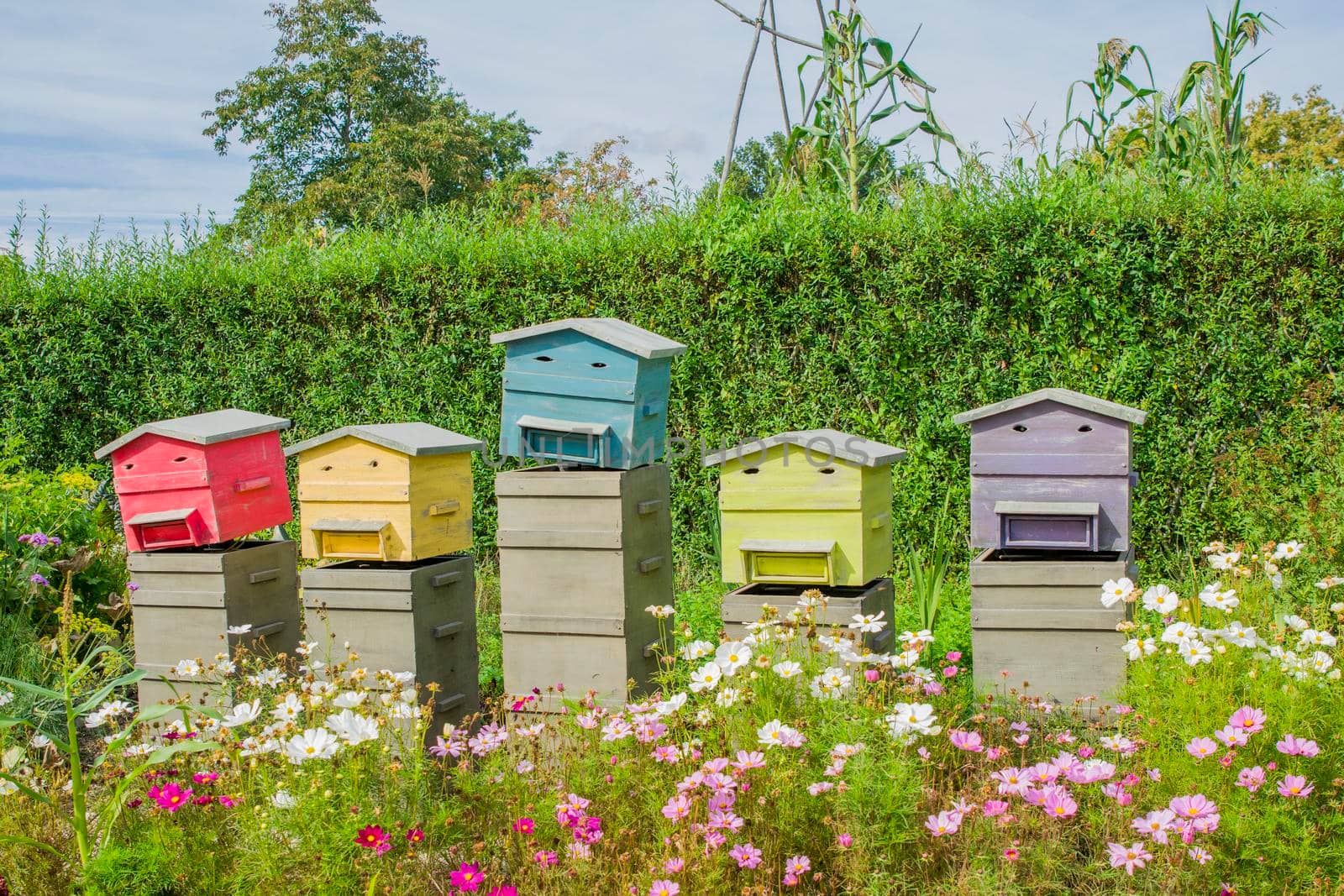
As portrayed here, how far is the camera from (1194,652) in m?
3.20

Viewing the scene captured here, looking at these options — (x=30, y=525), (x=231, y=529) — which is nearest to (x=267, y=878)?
(x=231, y=529)

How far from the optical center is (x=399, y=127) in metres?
24.7

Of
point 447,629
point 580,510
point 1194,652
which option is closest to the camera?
point 1194,652

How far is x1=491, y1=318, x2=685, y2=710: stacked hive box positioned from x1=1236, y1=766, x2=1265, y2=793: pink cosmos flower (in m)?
2.04

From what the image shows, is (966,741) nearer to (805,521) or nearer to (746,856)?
(746,856)

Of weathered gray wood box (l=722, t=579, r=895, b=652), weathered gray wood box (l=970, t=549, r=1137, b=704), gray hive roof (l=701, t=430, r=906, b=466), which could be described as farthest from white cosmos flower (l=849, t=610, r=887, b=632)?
gray hive roof (l=701, t=430, r=906, b=466)

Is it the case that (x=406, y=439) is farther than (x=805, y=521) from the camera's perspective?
Yes

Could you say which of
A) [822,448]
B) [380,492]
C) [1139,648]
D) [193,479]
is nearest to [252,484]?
[193,479]

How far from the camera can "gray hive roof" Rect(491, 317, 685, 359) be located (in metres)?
4.01

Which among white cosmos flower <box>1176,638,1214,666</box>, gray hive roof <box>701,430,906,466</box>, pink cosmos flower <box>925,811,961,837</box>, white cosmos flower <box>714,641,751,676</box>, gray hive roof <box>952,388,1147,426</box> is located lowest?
pink cosmos flower <box>925,811,961,837</box>

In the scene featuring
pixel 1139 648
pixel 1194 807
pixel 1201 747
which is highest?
pixel 1139 648

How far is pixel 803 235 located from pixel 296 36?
23.8 m

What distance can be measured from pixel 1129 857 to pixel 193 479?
361cm

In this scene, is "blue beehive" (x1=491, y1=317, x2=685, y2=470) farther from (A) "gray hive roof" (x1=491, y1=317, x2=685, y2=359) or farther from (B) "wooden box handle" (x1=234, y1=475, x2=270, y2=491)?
(B) "wooden box handle" (x1=234, y1=475, x2=270, y2=491)
